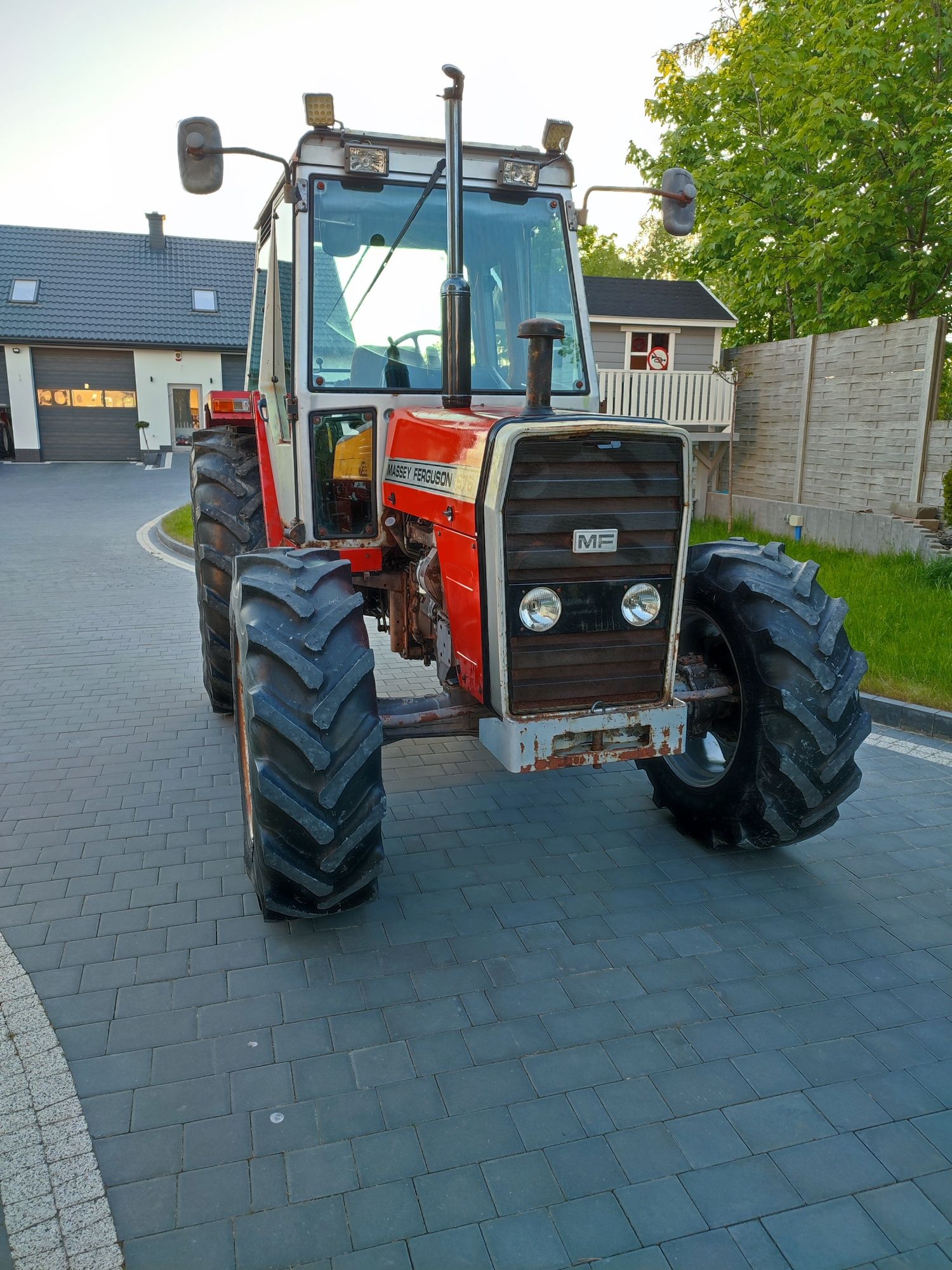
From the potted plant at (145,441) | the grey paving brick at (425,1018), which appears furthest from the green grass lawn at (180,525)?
the potted plant at (145,441)

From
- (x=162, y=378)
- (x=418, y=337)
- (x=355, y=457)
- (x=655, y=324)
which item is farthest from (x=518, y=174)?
(x=162, y=378)

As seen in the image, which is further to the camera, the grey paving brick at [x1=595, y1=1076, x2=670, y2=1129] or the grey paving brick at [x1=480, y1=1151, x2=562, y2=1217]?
the grey paving brick at [x1=595, y1=1076, x2=670, y2=1129]

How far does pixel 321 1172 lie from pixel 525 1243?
550 mm

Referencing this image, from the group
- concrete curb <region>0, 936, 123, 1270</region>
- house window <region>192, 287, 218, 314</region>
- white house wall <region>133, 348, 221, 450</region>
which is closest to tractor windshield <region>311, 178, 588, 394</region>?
concrete curb <region>0, 936, 123, 1270</region>

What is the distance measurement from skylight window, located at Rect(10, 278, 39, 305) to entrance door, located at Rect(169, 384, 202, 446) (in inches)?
181

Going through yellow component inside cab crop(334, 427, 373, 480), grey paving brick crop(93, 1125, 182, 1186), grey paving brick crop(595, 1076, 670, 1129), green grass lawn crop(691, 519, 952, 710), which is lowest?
grey paving brick crop(93, 1125, 182, 1186)

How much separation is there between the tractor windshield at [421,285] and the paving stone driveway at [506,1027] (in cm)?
207

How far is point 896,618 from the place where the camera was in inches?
300

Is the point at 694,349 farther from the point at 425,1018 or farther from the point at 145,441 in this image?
the point at 425,1018

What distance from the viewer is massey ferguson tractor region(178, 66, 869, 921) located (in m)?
3.17

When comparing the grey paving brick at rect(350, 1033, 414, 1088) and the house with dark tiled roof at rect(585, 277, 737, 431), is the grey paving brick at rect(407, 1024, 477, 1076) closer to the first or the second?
the grey paving brick at rect(350, 1033, 414, 1088)

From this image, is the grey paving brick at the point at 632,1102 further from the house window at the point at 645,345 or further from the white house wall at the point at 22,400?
the white house wall at the point at 22,400

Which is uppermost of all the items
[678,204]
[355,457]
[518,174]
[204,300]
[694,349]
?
[204,300]

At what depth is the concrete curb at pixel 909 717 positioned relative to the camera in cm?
567
